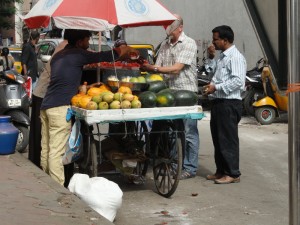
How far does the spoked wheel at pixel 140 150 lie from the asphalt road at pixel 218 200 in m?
0.17

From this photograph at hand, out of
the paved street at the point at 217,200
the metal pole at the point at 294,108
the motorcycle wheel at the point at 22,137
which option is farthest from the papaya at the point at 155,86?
the metal pole at the point at 294,108

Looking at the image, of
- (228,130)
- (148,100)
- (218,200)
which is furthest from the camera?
(228,130)

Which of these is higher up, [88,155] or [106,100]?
[106,100]

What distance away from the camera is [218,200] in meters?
6.36

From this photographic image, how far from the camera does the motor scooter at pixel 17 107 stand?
28.7 feet

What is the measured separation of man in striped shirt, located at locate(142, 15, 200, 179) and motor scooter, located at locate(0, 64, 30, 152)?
2589mm

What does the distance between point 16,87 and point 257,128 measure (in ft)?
17.7

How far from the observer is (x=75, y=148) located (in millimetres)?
6016

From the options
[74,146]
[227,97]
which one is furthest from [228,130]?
[74,146]

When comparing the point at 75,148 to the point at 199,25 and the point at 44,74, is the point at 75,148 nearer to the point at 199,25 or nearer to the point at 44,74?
the point at 44,74

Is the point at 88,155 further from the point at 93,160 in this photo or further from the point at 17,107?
the point at 17,107

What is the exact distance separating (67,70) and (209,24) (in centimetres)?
1345

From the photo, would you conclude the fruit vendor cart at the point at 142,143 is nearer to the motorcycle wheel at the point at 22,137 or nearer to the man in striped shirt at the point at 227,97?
the man in striped shirt at the point at 227,97

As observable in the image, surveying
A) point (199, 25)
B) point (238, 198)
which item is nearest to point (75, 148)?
point (238, 198)
